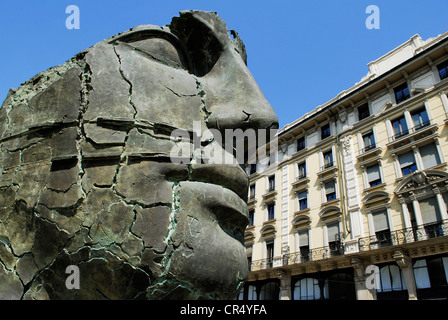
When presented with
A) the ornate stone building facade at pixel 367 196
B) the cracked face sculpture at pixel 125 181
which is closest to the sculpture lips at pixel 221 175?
the cracked face sculpture at pixel 125 181

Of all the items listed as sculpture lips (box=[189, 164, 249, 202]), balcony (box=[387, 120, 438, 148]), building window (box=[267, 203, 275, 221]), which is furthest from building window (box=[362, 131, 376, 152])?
sculpture lips (box=[189, 164, 249, 202])

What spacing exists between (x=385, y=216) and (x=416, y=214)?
154 centimetres

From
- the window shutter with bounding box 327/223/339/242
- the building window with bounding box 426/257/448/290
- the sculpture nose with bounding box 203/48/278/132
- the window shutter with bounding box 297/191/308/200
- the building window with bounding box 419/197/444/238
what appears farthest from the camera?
the window shutter with bounding box 297/191/308/200

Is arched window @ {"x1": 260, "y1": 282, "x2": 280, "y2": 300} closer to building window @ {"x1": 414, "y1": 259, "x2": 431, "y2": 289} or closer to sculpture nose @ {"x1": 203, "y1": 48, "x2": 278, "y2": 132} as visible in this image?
building window @ {"x1": 414, "y1": 259, "x2": 431, "y2": 289}

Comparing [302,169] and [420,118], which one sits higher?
[420,118]

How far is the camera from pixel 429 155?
50.6 ft

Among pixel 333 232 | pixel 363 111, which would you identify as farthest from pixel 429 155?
pixel 333 232

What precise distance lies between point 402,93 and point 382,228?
759 centimetres

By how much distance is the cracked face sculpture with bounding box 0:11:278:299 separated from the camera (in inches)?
46.9

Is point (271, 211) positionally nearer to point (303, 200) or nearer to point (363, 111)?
point (303, 200)

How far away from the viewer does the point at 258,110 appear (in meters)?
1.55

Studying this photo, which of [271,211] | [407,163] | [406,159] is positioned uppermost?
[406,159]

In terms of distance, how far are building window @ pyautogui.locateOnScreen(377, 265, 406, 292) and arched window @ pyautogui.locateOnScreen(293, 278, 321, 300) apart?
3.34 m

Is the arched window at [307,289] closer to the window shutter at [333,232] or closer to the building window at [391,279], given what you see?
the window shutter at [333,232]
